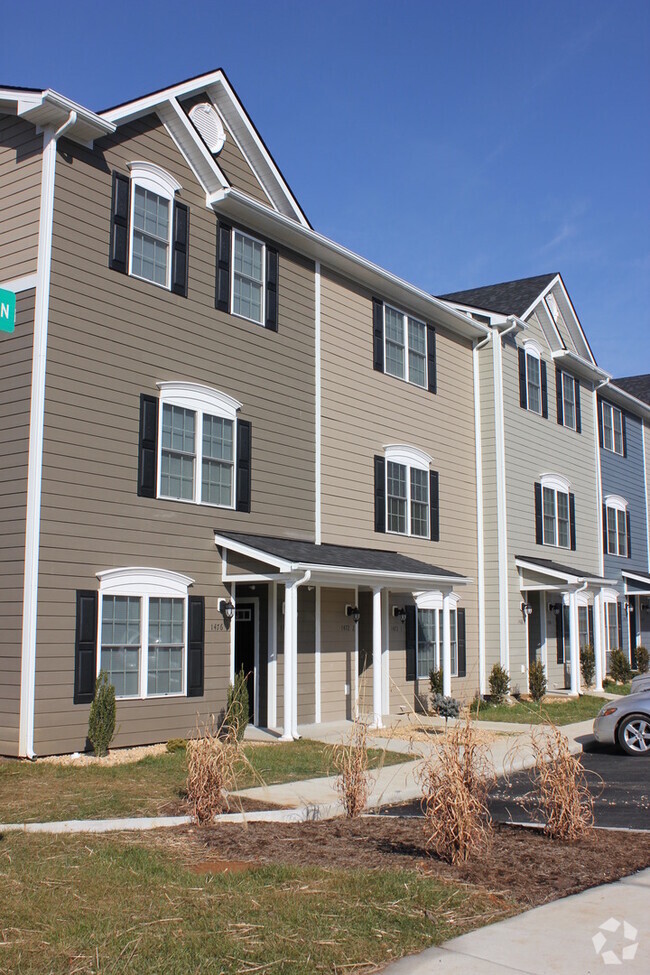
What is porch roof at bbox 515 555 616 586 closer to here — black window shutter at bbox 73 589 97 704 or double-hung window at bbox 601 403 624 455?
double-hung window at bbox 601 403 624 455

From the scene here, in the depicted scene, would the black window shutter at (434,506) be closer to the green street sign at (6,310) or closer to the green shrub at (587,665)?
the green shrub at (587,665)

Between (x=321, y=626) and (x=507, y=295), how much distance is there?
1291 centimetres

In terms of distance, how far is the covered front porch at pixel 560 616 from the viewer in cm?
2350

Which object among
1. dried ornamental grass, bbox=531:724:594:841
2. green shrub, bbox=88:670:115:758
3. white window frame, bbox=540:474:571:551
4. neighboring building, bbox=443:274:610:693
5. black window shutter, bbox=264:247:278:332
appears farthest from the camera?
white window frame, bbox=540:474:571:551

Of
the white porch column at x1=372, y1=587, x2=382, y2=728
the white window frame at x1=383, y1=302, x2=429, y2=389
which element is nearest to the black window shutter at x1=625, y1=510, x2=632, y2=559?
the white window frame at x1=383, y1=302, x2=429, y2=389

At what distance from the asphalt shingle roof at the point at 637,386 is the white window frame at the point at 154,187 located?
2569cm

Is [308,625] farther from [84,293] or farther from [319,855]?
[319,855]

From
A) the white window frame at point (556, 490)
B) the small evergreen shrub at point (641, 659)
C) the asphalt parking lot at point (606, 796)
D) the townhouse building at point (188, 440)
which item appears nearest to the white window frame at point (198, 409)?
the townhouse building at point (188, 440)

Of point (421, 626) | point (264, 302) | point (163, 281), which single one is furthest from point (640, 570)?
point (163, 281)

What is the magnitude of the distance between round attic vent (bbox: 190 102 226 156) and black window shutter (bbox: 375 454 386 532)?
676 centimetres

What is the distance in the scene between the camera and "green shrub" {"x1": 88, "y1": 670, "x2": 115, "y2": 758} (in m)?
12.7

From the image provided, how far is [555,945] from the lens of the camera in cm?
537

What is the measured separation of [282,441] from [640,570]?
64.8 ft

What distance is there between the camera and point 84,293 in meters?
13.6
